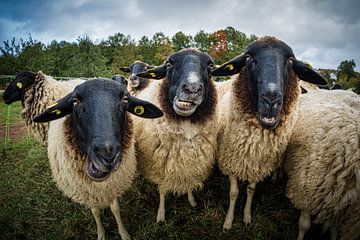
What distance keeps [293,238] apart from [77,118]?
123 inches

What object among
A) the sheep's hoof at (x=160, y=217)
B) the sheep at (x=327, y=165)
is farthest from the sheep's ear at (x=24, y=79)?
the sheep at (x=327, y=165)

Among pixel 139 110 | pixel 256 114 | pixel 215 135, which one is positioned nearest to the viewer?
pixel 139 110

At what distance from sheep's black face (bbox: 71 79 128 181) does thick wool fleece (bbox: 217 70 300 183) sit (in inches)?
57.8

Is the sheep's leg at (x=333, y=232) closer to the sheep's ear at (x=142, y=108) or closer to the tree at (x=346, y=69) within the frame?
the sheep's ear at (x=142, y=108)

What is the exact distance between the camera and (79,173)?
114 inches

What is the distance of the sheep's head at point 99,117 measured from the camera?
220 centimetres

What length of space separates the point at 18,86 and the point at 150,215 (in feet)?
11.1

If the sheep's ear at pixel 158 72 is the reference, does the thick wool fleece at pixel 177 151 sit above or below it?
below

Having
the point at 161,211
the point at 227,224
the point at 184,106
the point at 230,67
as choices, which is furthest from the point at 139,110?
the point at 227,224

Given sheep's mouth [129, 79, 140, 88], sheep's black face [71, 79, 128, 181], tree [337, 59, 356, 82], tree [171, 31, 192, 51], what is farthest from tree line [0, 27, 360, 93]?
sheep's black face [71, 79, 128, 181]

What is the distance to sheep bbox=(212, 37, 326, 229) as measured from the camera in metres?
2.85

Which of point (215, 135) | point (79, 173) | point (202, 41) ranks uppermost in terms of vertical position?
point (202, 41)

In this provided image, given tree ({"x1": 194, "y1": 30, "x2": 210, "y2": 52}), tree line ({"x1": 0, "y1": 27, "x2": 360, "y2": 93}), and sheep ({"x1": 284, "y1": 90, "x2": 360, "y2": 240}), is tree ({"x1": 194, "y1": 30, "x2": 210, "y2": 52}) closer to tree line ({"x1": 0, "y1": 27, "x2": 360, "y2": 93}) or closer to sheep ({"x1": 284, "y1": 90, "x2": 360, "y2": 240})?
tree line ({"x1": 0, "y1": 27, "x2": 360, "y2": 93})

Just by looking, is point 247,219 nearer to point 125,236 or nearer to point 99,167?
point 125,236
